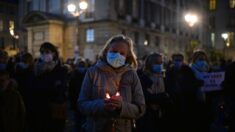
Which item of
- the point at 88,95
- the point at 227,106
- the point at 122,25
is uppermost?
the point at 122,25

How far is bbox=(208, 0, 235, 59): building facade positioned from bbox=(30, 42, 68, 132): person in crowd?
6106cm

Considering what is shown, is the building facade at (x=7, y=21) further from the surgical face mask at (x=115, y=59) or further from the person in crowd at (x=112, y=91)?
the surgical face mask at (x=115, y=59)

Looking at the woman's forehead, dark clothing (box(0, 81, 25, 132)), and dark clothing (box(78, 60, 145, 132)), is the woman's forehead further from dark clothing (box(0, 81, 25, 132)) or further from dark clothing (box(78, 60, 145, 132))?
dark clothing (box(0, 81, 25, 132))

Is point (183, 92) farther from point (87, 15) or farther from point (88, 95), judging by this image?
point (87, 15)

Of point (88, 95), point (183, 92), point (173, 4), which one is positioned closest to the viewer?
point (88, 95)

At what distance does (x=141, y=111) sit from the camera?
3.71m

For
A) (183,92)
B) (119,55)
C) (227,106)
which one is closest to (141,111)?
(119,55)

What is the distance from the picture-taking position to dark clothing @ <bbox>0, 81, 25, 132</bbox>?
18.2 ft

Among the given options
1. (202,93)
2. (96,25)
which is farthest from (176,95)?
(96,25)

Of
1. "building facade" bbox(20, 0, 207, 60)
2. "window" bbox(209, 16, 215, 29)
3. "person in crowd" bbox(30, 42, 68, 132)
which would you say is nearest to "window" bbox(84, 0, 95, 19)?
"building facade" bbox(20, 0, 207, 60)

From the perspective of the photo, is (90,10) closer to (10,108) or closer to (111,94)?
(10,108)

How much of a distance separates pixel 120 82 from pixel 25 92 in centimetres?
333

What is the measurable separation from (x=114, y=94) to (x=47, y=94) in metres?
2.86

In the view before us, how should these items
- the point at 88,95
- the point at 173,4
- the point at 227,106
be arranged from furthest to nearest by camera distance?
the point at 173,4 → the point at 227,106 → the point at 88,95
